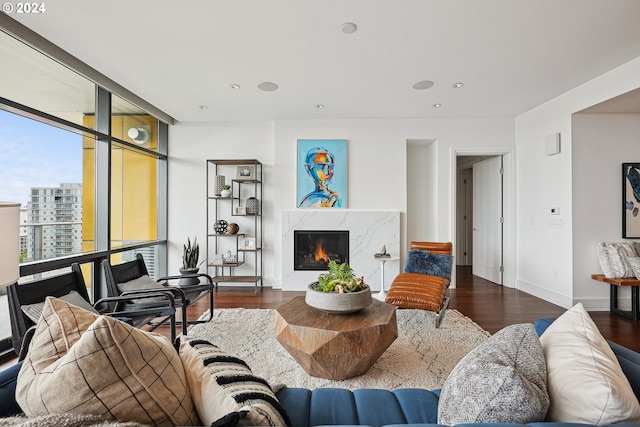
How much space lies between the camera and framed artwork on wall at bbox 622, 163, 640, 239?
377 centimetres

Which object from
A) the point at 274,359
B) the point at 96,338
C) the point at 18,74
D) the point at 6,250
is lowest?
the point at 274,359

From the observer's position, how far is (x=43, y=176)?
121 inches

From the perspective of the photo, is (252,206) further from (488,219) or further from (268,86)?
(488,219)

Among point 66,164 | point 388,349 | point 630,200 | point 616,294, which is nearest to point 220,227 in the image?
point 66,164

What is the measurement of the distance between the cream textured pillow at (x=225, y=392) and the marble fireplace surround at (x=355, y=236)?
374 centimetres

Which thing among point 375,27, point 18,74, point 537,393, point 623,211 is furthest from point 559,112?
point 18,74

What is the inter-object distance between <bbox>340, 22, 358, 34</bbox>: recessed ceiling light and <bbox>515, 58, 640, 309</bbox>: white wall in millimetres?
2904

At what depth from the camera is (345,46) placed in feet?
8.98

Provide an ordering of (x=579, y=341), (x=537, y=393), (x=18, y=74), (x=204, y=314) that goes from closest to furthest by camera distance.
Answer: (x=537, y=393)
(x=579, y=341)
(x=18, y=74)
(x=204, y=314)

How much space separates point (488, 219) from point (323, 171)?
3147 mm

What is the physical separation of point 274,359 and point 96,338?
78.2 inches

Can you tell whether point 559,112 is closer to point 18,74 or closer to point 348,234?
point 348,234

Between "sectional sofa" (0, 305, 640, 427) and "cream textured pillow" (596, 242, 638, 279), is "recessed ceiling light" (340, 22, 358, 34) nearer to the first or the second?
"sectional sofa" (0, 305, 640, 427)

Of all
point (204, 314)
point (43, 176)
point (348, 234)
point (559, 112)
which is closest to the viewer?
point (43, 176)
